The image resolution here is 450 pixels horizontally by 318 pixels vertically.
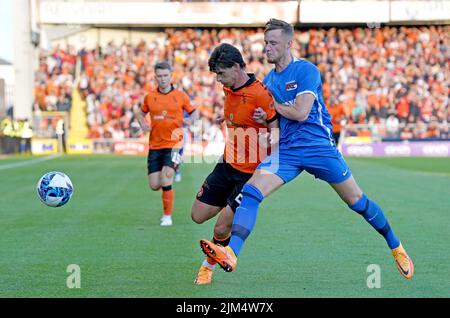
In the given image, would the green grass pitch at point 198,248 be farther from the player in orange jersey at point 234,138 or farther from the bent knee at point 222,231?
the player in orange jersey at point 234,138

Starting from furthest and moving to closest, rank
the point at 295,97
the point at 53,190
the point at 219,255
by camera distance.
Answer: the point at 53,190, the point at 295,97, the point at 219,255

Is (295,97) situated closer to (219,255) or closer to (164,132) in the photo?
(219,255)

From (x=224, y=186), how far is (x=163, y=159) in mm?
4471

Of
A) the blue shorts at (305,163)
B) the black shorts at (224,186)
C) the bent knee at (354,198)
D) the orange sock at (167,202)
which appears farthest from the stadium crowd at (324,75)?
the blue shorts at (305,163)

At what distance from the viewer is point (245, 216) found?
6.88m

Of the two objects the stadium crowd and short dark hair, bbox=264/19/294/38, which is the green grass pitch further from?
the stadium crowd

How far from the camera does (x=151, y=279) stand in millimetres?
7344

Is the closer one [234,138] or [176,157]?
[234,138]

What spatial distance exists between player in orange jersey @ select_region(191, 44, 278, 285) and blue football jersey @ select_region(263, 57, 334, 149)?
0.44ft

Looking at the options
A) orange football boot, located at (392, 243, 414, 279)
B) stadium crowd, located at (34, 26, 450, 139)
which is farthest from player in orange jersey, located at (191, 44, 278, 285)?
stadium crowd, located at (34, 26, 450, 139)

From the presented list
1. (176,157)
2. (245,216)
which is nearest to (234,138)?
(245,216)

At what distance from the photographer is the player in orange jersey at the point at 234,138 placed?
7159 millimetres

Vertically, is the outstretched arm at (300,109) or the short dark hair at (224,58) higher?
the short dark hair at (224,58)

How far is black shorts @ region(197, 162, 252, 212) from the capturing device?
7594 mm
